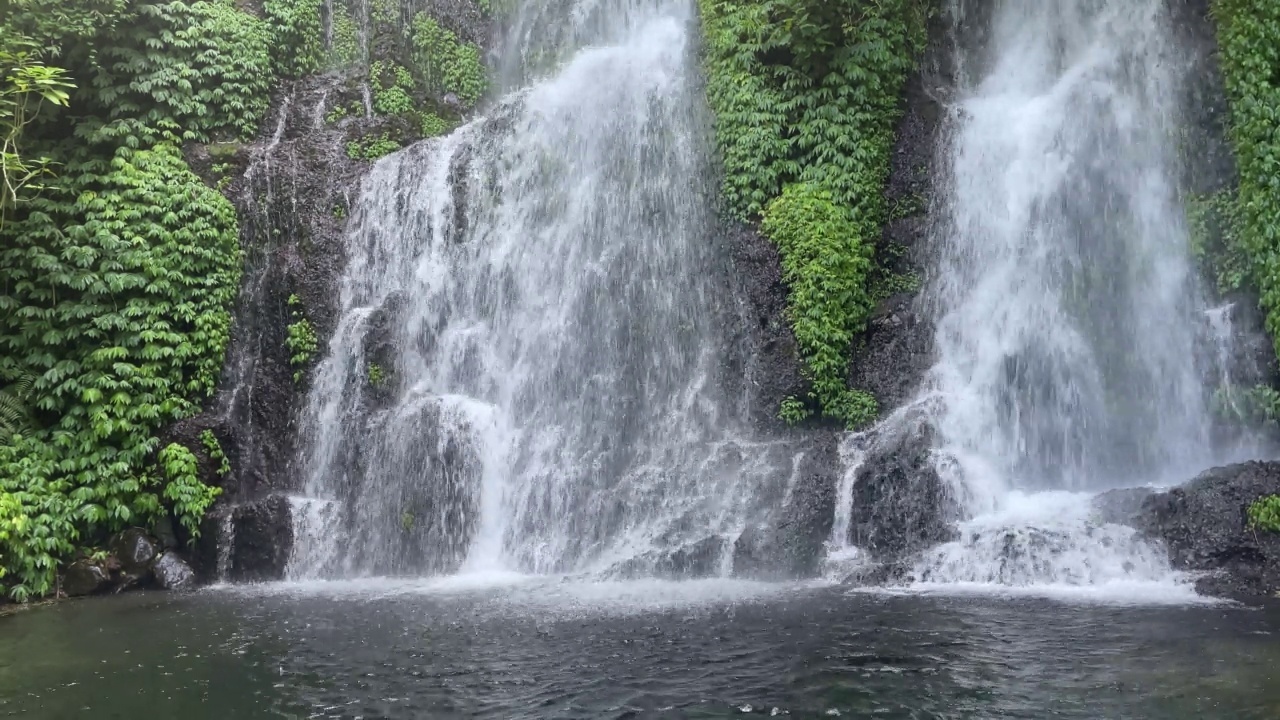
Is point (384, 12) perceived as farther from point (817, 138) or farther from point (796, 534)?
point (796, 534)

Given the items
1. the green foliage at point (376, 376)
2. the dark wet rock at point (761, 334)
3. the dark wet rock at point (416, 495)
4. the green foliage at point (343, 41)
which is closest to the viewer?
the dark wet rock at point (416, 495)

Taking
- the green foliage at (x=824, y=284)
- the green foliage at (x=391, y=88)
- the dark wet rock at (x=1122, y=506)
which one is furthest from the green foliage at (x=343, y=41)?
the dark wet rock at (x=1122, y=506)

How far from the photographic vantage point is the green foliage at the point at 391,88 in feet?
57.2

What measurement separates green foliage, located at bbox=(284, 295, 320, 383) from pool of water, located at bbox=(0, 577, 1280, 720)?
15.6ft

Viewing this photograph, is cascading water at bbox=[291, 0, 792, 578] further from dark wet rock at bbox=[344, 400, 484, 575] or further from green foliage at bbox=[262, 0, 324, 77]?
green foliage at bbox=[262, 0, 324, 77]

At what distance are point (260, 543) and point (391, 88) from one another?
29.9 feet

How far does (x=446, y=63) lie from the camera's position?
725 inches

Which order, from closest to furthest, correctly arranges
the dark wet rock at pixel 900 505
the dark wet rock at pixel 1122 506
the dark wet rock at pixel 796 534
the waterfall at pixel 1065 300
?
1. the dark wet rock at pixel 1122 506
2. the dark wet rock at pixel 900 505
3. the dark wet rock at pixel 796 534
4. the waterfall at pixel 1065 300

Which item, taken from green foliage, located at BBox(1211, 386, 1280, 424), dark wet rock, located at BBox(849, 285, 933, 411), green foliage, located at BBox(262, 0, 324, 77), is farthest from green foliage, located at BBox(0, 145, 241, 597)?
green foliage, located at BBox(1211, 386, 1280, 424)

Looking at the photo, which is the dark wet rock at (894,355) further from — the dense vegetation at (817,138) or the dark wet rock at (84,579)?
the dark wet rock at (84,579)

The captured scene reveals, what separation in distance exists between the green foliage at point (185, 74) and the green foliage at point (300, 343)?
367 centimetres

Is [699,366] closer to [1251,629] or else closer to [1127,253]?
[1127,253]

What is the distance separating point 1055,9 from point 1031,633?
11.4m

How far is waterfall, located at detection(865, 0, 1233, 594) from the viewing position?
11.5 meters
